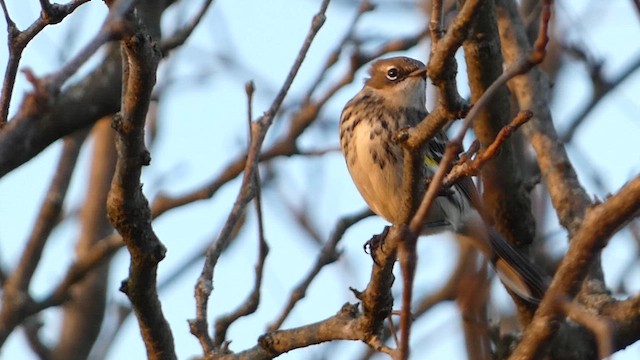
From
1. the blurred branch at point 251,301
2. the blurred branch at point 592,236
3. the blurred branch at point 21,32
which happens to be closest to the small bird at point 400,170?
the blurred branch at point 251,301

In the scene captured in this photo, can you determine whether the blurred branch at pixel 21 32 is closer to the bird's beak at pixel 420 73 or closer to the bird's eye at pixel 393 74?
the bird's beak at pixel 420 73

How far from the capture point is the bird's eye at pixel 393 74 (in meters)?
8.08

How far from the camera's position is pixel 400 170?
7117mm

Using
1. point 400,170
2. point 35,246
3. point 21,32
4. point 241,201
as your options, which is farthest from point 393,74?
point 21,32

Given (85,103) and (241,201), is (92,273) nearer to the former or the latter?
(85,103)

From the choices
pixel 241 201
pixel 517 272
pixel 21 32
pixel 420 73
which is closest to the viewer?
pixel 21 32

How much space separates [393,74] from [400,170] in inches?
48.2

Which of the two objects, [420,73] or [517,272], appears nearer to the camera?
[517,272]

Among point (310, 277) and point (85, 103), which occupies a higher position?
point (85, 103)

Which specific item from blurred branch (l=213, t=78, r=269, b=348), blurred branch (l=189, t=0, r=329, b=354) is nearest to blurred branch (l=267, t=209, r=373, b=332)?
blurred branch (l=213, t=78, r=269, b=348)

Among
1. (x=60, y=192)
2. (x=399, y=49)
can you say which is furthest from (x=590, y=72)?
(x=60, y=192)

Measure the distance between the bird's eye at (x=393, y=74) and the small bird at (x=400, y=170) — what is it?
0.12 feet

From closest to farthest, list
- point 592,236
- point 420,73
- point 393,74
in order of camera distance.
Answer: point 592,236, point 420,73, point 393,74

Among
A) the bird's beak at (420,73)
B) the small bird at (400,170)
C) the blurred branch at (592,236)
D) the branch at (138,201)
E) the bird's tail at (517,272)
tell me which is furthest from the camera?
the bird's beak at (420,73)
